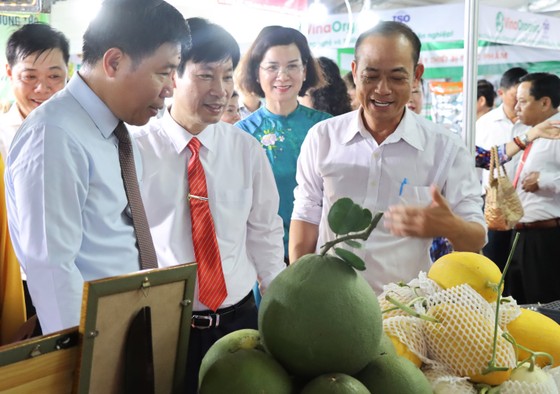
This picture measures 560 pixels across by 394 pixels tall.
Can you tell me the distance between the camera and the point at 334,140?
8.43 feet

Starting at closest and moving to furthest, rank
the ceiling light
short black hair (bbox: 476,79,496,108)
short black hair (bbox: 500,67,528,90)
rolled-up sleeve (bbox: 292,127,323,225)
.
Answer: rolled-up sleeve (bbox: 292,127,323,225)
the ceiling light
short black hair (bbox: 500,67,528,90)
short black hair (bbox: 476,79,496,108)

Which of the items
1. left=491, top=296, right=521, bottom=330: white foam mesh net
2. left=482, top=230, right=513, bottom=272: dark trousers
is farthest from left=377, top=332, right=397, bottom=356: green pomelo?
left=482, top=230, right=513, bottom=272: dark trousers

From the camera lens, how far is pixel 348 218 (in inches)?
34.8

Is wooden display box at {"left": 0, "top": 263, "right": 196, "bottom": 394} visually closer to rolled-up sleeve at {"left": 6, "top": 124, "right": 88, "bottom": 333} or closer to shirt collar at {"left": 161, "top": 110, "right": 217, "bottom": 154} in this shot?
rolled-up sleeve at {"left": 6, "top": 124, "right": 88, "bottom": 333}

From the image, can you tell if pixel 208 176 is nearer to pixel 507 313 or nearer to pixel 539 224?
pixel 507 313

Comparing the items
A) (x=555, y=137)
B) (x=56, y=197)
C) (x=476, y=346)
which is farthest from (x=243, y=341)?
(x=555, y=137)

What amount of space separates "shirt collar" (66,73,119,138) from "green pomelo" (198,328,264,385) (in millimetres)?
1063

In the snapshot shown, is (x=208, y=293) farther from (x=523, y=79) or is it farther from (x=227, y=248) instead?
(x=523, y=79)

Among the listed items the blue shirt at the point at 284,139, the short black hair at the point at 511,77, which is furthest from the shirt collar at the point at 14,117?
the short black hair at the point at 511,77

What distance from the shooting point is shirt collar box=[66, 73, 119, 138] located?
1847 millimetres

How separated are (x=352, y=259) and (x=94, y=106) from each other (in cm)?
117

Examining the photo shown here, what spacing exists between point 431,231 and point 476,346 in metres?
0.53

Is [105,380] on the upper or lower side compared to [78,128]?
lower

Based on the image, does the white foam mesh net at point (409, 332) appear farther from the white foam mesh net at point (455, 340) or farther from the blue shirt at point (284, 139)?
the blue shirt at point (284, 139)
